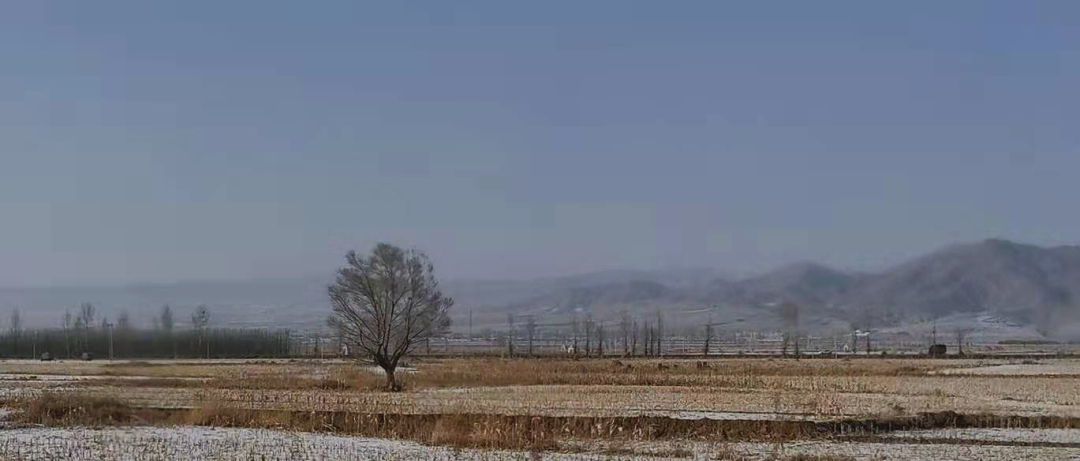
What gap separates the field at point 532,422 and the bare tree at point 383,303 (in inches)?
434

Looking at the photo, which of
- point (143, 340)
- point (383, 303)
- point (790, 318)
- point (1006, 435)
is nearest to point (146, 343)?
point (143, 340)

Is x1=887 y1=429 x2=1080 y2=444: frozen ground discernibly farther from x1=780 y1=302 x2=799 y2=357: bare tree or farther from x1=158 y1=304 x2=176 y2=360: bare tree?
x1=780 y1=302 x2=799 y2=357: bare tree

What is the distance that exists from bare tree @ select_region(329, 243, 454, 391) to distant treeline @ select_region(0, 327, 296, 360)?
27.5 ft

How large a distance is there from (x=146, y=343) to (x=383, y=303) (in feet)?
60.3

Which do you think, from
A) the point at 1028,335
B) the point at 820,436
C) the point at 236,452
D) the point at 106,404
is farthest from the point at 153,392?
the point at 1028,335

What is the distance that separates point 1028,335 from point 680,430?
83.0m

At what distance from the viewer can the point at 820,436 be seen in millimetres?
25656

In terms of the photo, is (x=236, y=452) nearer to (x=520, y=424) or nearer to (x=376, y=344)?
(x=520, y=424)

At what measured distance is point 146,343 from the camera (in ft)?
145

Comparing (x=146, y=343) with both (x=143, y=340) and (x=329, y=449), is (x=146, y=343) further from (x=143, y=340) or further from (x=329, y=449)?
(x=329, y=449)

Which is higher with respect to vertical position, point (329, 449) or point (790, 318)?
point (790, 318)

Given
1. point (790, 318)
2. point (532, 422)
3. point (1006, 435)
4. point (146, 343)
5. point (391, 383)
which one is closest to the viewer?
point (1006, 435)

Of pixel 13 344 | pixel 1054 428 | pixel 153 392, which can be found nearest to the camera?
pixel 1054 428

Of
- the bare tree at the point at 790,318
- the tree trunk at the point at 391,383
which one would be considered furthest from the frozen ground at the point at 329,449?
the bare tree at the point at 790,318
